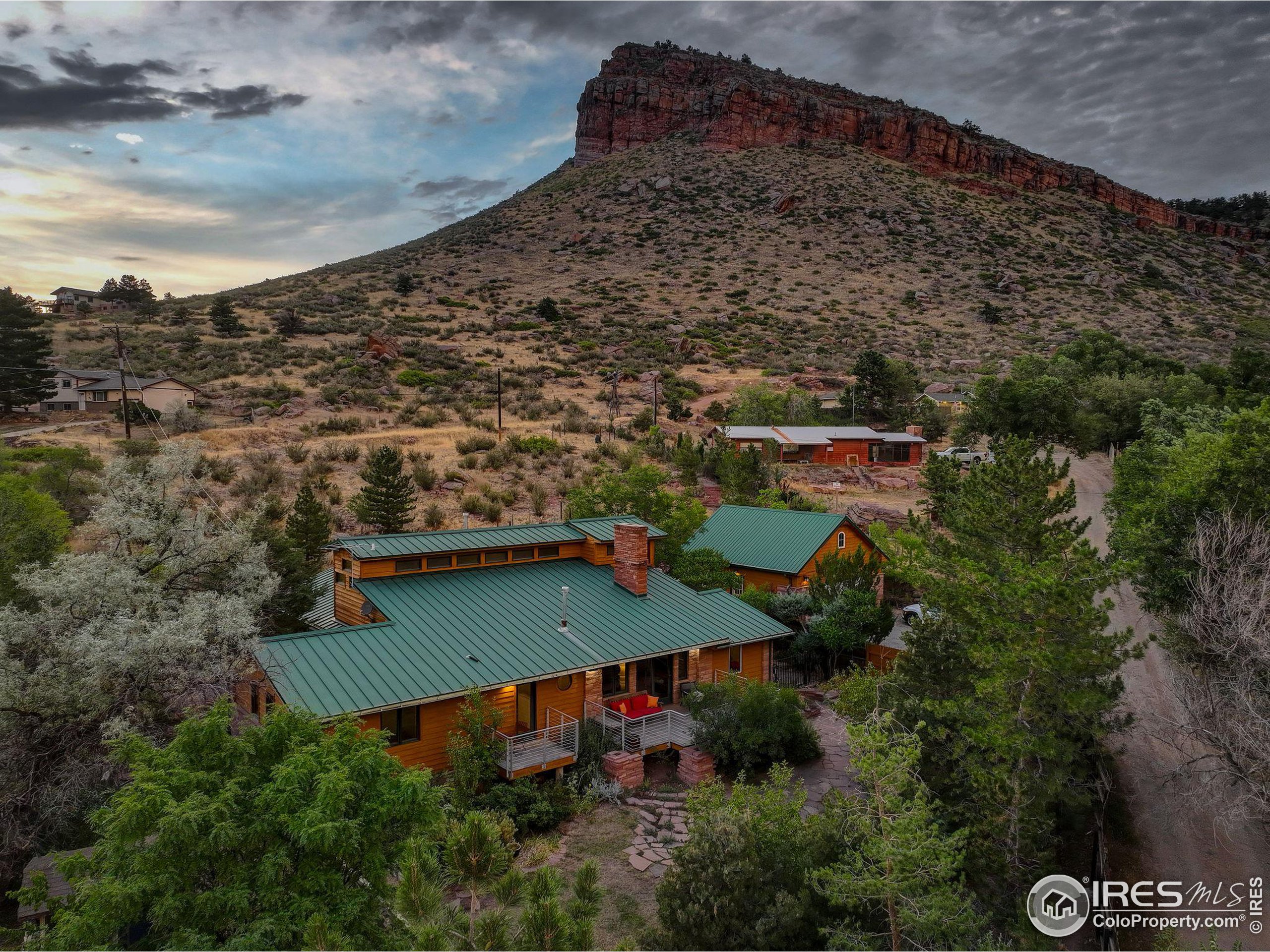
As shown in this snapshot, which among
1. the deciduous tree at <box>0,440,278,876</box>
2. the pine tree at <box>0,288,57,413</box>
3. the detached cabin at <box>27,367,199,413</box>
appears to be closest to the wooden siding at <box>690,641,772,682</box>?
the deciduous tree at <box>0,440,278,876</box>

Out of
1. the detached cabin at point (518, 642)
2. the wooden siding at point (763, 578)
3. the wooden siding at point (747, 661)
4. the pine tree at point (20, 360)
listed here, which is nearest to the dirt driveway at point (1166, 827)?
the wooden siding at point (747, 661)

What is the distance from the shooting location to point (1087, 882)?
13016 mm

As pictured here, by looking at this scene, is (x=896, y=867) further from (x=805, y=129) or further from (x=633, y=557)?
(x=805, y=129)

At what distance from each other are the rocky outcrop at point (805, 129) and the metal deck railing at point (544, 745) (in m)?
117

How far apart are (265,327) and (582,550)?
55619 mm

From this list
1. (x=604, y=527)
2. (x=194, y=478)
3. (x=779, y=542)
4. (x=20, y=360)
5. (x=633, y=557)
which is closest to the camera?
(x=633, y=557)

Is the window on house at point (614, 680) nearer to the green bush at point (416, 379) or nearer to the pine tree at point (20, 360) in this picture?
the green bush at point (416, 379)

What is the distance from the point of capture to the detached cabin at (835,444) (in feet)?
162

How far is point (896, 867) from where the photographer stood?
8422 mm

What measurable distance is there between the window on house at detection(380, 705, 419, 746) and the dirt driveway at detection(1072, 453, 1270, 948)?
13790 millimetres

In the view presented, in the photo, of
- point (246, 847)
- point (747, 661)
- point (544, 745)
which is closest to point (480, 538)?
point (544, 745)

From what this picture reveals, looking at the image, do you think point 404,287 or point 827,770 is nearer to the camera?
point 827,770

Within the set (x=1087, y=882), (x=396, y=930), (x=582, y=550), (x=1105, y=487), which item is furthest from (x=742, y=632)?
(x=1105, y=487)

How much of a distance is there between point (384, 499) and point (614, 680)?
14.6m
